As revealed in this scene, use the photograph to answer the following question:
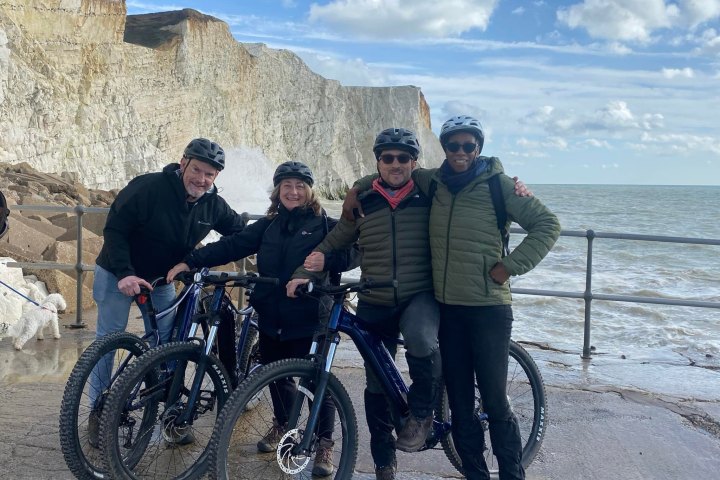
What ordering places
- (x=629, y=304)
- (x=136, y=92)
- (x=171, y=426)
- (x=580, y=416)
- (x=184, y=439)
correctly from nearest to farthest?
(x=171, y=426) < (x=184, y=439) < (x=580, y=416) < (x=629, y=304) < (x=136, y=92)

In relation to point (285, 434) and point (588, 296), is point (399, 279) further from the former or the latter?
point (588, 296)

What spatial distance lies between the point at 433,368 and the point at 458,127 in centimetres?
112

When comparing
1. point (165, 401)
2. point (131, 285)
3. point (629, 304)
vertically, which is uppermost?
point (131, 285)

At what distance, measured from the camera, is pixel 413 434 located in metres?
3.50

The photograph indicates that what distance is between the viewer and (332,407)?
11.6 ft

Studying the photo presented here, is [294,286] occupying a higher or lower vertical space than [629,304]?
higher

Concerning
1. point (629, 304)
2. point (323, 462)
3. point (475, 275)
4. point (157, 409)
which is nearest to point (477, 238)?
point (475, 275)

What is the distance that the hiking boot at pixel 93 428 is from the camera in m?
3.83

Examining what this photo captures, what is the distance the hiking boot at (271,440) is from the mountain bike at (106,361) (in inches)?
15.2

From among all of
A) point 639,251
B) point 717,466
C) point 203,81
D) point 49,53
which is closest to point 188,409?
point 717,466

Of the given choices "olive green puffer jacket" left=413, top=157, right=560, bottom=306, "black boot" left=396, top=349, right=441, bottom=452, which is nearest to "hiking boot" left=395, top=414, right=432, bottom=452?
"black boot" left=396, top=349, right=441, bottom=452

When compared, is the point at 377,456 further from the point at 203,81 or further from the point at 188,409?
the point at 203,81

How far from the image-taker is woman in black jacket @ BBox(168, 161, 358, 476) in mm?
3996

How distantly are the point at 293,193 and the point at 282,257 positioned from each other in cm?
35
